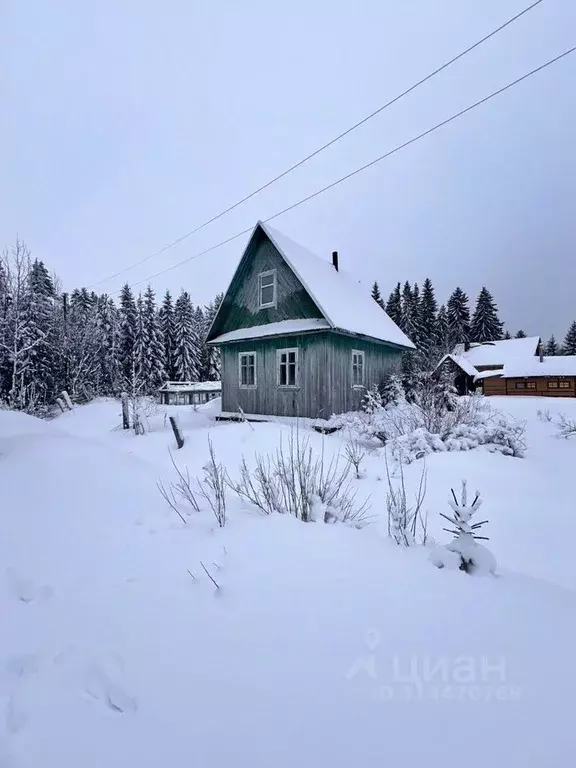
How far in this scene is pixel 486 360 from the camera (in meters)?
36.8

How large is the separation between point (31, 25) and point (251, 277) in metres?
15.4

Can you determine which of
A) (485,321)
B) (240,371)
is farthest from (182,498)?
(485,321)

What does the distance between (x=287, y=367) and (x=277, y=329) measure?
147 centimetres

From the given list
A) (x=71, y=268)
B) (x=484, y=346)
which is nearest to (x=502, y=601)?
(x=484, y=346)

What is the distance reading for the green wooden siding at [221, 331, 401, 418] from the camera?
11797mm

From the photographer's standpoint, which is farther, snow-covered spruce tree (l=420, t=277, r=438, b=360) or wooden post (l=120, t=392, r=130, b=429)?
snow-covered spruce tree (l=420, t=277, r=438, b=360)

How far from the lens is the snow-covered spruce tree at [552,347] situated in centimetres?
7593

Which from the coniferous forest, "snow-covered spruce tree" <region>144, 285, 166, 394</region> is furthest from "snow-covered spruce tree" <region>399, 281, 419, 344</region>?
"snow-covered spruce tree" <region>144, 285, 166, 394</region>

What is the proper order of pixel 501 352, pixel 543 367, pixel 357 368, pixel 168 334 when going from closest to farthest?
pixel 357 368 → pixel 543 367 → pixel 501 352 → pixel 168 334

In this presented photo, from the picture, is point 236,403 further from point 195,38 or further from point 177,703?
point 195,38

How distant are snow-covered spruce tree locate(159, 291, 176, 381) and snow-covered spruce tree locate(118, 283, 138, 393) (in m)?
3.22

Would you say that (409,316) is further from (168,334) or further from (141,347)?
(141,347)

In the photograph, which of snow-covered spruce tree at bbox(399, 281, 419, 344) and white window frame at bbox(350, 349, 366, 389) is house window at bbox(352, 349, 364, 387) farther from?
snow-covered spruce tree at bbox(399, 281, 419, 344)

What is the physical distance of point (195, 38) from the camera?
27484mm
